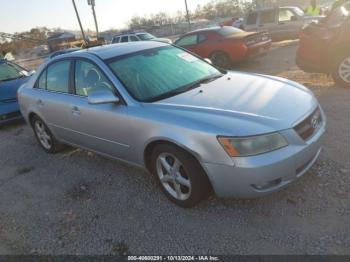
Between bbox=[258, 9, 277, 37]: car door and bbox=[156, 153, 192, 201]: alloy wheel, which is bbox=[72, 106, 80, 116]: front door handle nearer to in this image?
bbox=[156, 153, 192, 201]: alloy wheel

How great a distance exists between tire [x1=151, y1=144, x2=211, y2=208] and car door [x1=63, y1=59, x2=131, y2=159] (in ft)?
1.58

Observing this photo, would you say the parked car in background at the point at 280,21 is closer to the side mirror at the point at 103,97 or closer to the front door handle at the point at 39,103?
the front door handle at the point at 39,103

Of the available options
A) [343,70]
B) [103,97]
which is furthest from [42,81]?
[343,70]

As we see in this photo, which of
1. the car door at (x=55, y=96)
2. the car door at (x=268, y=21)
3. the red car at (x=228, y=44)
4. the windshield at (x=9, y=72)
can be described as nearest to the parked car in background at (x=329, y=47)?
the red car at (x=228, y=44)

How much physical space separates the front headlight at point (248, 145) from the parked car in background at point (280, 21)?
481 inches

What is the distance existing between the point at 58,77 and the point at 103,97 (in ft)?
5.17

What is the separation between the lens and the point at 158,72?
159 inches

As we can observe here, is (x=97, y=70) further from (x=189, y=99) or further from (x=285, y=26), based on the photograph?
(x=285, y=26)

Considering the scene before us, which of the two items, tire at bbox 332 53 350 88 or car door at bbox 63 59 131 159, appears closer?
car door at bbox 63 59 131 159

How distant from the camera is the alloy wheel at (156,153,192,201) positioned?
3387mm

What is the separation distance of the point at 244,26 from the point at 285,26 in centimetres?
187

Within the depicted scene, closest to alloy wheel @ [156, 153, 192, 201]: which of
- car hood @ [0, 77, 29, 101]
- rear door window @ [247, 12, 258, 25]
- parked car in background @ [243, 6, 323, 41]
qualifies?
car hood @ [0, 77, 29, 101]

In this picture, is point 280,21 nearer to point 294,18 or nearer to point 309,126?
point 294,18

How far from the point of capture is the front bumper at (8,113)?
25.6 ft
